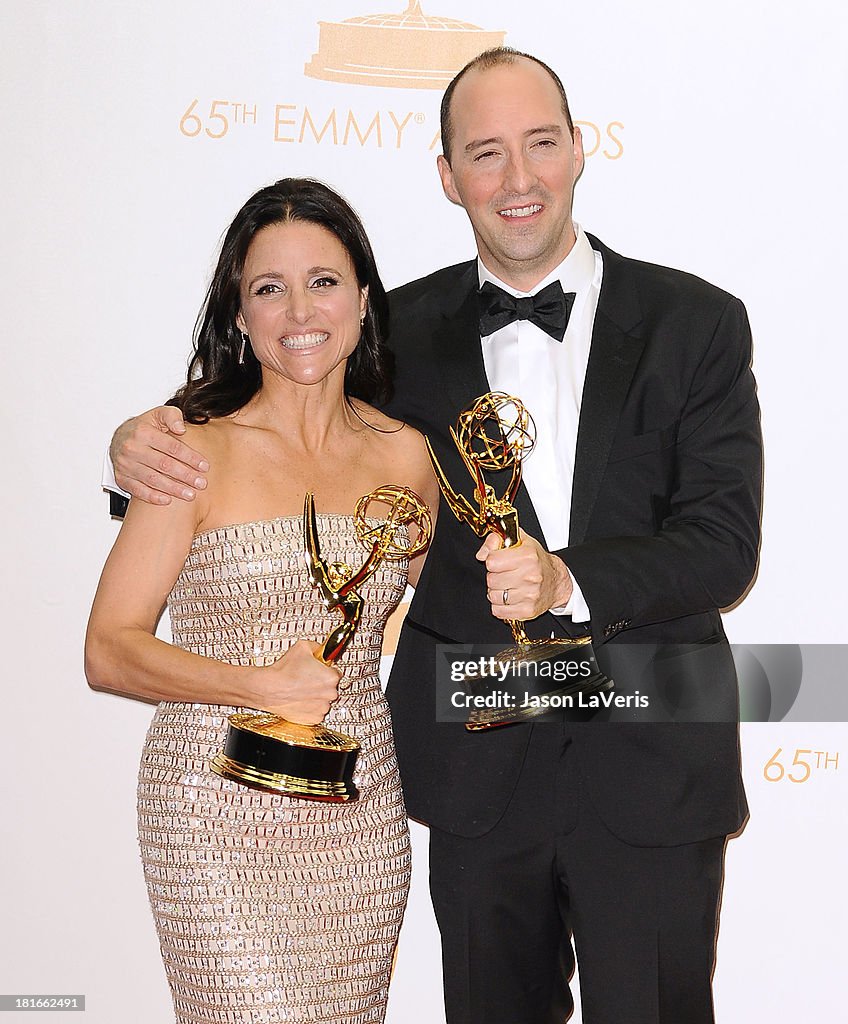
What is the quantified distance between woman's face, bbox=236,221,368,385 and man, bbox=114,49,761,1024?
196 millimetres

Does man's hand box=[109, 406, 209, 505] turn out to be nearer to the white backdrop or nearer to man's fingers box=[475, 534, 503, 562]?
man's fingers box=[475, 534, 503, 562]

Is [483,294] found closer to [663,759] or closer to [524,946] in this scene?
[663,759]

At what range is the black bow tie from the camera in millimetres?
1931

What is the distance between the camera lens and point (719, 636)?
196 cm

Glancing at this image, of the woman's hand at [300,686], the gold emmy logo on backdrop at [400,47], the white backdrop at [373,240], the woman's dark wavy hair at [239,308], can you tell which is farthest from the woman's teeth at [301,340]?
the gold emmy logo on backdrop at [400,47]

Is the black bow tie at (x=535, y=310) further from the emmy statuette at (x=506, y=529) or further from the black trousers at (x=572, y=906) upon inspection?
the black trousers at (x=572, y=906)

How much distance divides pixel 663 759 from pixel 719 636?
22 centimetres

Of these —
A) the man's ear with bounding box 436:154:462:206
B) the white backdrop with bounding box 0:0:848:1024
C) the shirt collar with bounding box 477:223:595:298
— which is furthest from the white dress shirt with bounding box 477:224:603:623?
the white backdrop with bounding box 0:0:848:1024

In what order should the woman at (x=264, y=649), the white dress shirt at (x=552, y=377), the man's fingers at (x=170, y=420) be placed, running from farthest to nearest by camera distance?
the white dress shirt at (x=552, y=377) < the man's fingers at (x=170, y=420) < the woman at (x=264, y=649)

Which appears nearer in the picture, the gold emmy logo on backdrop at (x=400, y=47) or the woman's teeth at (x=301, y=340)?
the woman's teeth at (x=301, y=340)

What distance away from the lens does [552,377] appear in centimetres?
195

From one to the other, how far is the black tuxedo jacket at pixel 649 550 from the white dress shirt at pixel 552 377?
Result: 0.05 metres

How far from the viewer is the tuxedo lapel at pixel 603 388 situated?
6.07 ft

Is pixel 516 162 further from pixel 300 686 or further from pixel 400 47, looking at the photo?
pixel 300 686
